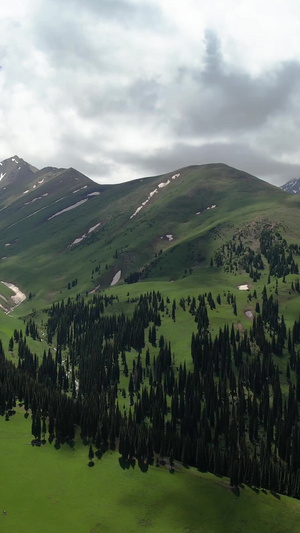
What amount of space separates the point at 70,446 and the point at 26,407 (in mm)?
33476

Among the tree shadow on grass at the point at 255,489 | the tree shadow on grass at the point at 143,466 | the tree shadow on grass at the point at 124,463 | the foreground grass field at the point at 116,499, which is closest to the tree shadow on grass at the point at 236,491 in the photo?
the foreground grass field at the point at 116,499

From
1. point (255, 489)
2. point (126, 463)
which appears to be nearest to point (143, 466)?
point (126, 463)

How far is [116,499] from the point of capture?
121 metres

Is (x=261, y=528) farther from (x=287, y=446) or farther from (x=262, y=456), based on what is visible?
(x=287, y=446)

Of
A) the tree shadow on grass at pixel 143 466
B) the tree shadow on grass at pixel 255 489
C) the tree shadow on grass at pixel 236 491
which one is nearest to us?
the tree shadow on grass at pixel 236 491

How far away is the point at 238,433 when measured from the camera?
183875mm

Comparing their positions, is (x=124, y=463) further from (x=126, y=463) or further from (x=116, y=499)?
(x=116, y=499)

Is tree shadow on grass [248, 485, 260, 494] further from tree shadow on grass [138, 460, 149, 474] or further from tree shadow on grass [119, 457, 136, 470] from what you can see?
tree shadow on grass [119, 457, 136, 470]

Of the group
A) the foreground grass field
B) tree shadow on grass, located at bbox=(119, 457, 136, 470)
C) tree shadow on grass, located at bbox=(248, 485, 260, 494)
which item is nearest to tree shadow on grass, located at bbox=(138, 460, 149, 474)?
the foreground grass field

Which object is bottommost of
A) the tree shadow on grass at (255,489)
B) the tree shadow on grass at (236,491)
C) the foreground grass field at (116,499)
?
the tree shadow on grass at (255,489)

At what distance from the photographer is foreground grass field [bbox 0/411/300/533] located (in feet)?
363

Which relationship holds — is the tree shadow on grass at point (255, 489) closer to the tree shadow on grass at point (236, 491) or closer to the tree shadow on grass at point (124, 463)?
the tree shadow on grass at point (236, 491)

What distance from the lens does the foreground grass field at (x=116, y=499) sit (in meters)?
111

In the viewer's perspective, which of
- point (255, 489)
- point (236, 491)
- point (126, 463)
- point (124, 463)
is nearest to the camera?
point (236, 491)
